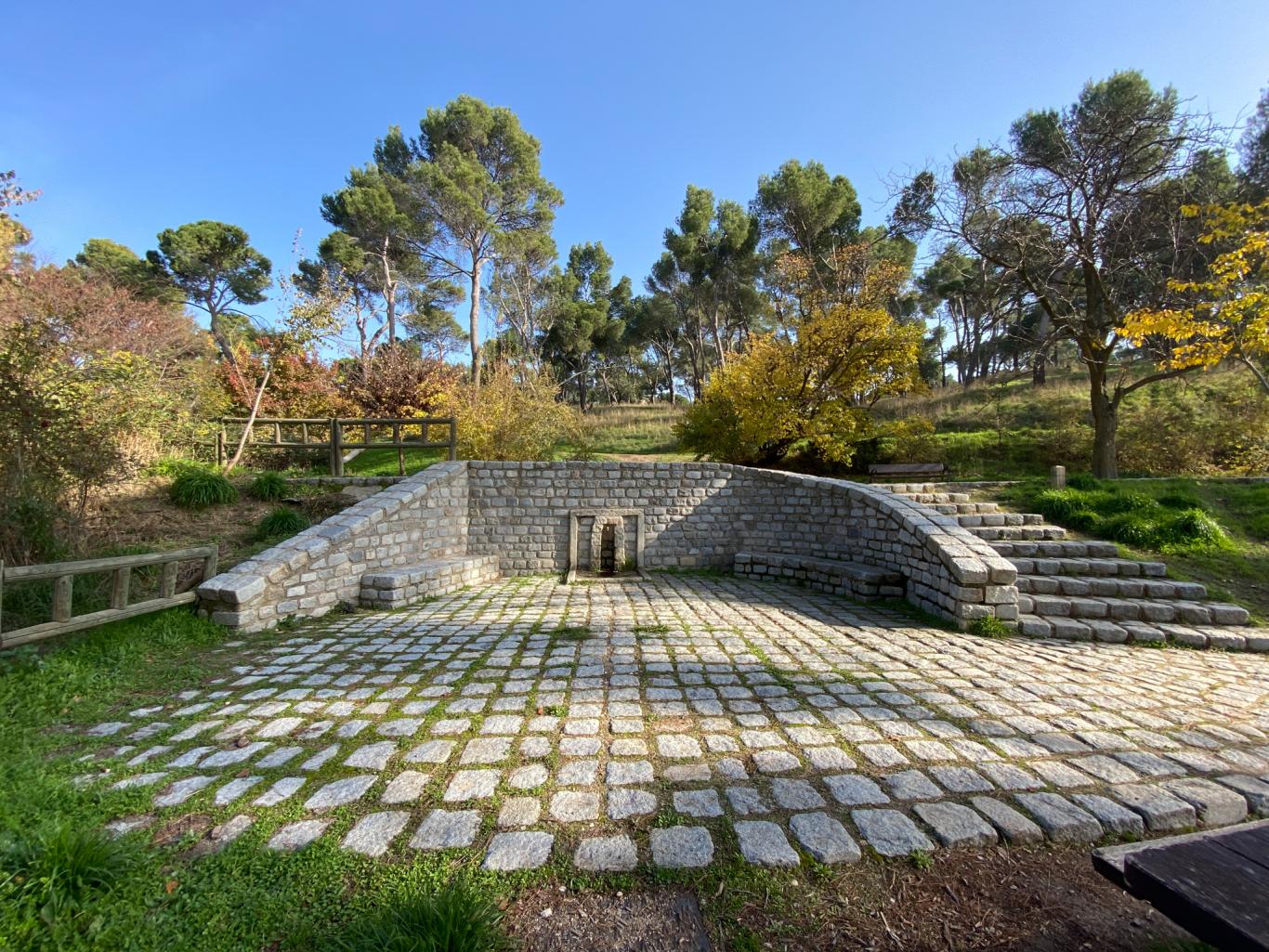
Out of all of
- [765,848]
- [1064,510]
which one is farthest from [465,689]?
[1064,510]

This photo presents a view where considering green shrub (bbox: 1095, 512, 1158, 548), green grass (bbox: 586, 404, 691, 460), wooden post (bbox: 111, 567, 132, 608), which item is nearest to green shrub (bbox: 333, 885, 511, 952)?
wooden post (bbox: 111, 567, 132, 608)

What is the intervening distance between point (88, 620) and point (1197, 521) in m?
10.9

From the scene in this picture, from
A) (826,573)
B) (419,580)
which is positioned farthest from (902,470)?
(419,580)

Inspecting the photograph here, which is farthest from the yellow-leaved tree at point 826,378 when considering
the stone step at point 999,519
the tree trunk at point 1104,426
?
the stone step at point 999,519

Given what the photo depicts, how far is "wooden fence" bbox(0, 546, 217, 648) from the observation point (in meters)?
3.22

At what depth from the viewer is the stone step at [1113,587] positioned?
16.2ft

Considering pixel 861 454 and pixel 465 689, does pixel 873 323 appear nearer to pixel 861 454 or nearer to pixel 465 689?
pixel 861 454

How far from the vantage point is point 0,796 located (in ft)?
6.40

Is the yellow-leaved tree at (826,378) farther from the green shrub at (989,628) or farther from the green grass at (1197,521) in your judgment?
the green shrub at (989,628)

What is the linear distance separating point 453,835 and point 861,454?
10.7m

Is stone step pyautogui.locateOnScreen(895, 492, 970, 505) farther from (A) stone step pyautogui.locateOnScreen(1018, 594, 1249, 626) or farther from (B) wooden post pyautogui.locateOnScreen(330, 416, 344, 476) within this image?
(B) wooden post pyautogui.locateOnScreen(330, 416, 344, 476)

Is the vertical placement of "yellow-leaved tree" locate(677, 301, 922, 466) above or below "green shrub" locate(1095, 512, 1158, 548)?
above

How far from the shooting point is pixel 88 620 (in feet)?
11.9

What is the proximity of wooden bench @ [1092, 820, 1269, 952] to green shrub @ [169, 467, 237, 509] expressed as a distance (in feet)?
27.8
